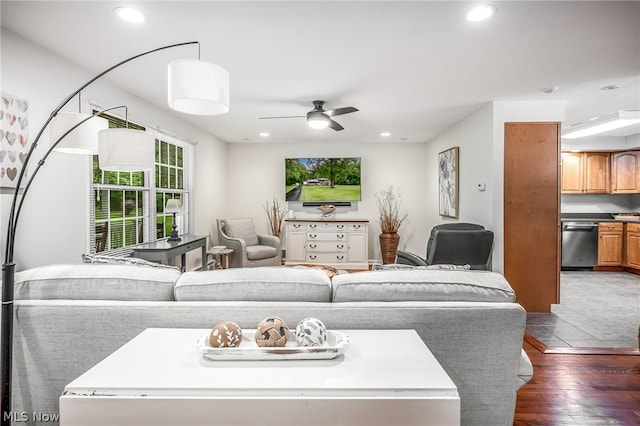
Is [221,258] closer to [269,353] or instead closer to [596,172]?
[269,353]

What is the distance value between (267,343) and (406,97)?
11.3ft

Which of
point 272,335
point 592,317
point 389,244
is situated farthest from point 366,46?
point 389,244

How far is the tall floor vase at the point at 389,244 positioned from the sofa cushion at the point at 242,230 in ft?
7.62

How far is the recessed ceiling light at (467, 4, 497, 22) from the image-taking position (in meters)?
2.13

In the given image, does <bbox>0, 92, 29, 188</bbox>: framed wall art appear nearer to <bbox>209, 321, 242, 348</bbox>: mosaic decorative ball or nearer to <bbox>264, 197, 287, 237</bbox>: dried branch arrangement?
<bbox>209, 321, 242, 348</bbox>: mosaic decorative ball

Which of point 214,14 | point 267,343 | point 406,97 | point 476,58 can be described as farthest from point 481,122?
point 267,343

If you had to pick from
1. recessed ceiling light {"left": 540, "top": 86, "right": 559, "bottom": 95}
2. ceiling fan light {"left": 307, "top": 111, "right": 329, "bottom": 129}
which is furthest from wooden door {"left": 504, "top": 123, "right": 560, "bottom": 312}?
ceiling fan light {"left": 307, "top": 111, "right": 329, "bottom": 129}

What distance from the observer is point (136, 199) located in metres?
4.29

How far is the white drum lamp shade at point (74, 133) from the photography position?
214 cm

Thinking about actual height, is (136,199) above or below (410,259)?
above

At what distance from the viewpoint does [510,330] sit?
1.61 m

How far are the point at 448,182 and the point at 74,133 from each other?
16.0 ft

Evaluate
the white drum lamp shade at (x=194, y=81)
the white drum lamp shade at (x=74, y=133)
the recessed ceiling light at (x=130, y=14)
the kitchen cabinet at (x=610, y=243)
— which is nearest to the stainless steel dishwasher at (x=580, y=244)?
the kitchen cabinet at (x=610, y=243)

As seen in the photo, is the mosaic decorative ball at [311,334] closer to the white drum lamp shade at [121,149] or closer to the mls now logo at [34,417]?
the mls now logo at [34,417]
